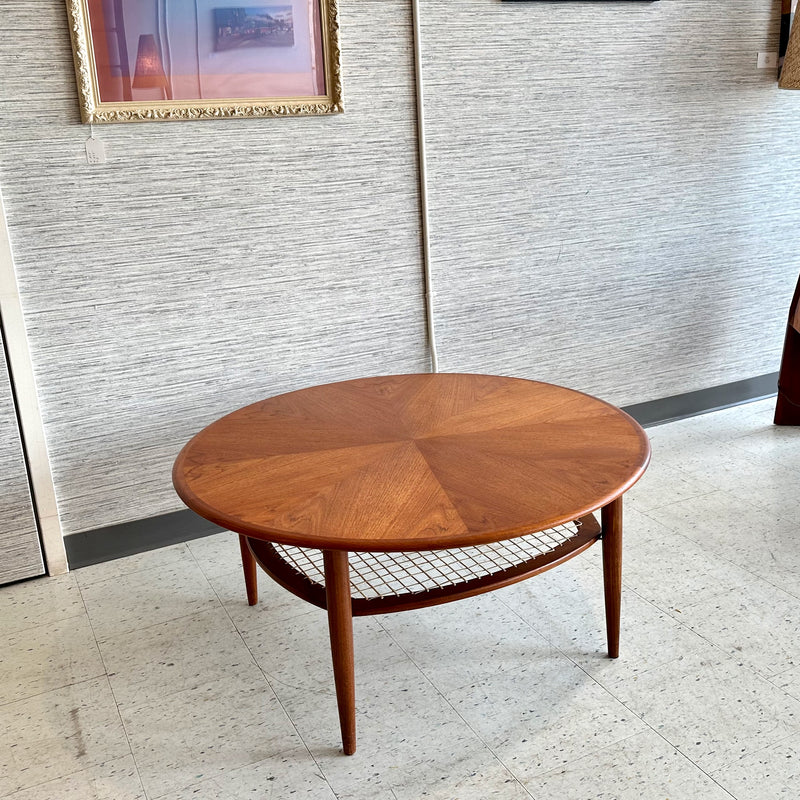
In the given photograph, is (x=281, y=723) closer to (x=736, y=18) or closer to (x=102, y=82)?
(x=102, y=82)

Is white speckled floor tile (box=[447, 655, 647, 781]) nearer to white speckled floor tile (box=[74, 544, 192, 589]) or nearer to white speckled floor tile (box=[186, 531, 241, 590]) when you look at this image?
white speckled floor tile (box=[186, 531, 241, 590])

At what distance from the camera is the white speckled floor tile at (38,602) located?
2.14 metres

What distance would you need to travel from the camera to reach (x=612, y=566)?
181 cm

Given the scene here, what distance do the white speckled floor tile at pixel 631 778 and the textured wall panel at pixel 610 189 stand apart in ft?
4.68

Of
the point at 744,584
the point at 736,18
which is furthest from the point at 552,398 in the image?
the point at 736,18

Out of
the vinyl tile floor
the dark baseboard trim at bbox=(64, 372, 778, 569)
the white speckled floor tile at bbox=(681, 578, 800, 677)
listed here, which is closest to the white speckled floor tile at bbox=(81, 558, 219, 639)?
the vinyl tile floor

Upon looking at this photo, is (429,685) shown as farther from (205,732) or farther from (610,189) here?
(610,189)

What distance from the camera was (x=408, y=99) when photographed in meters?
2.49

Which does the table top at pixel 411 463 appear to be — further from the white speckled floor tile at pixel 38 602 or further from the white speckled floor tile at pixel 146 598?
the white speckled floor tile at pixel 38 602

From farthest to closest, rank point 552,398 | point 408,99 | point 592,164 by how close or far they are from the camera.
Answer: point 592,164 < point 408,99 < point 552,398

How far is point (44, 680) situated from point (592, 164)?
2.23 metres

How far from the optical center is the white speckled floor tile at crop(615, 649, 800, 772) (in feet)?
5.30

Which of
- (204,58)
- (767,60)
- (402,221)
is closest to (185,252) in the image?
(204,58)

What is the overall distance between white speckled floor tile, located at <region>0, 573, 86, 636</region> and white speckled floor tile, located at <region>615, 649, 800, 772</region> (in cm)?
139
